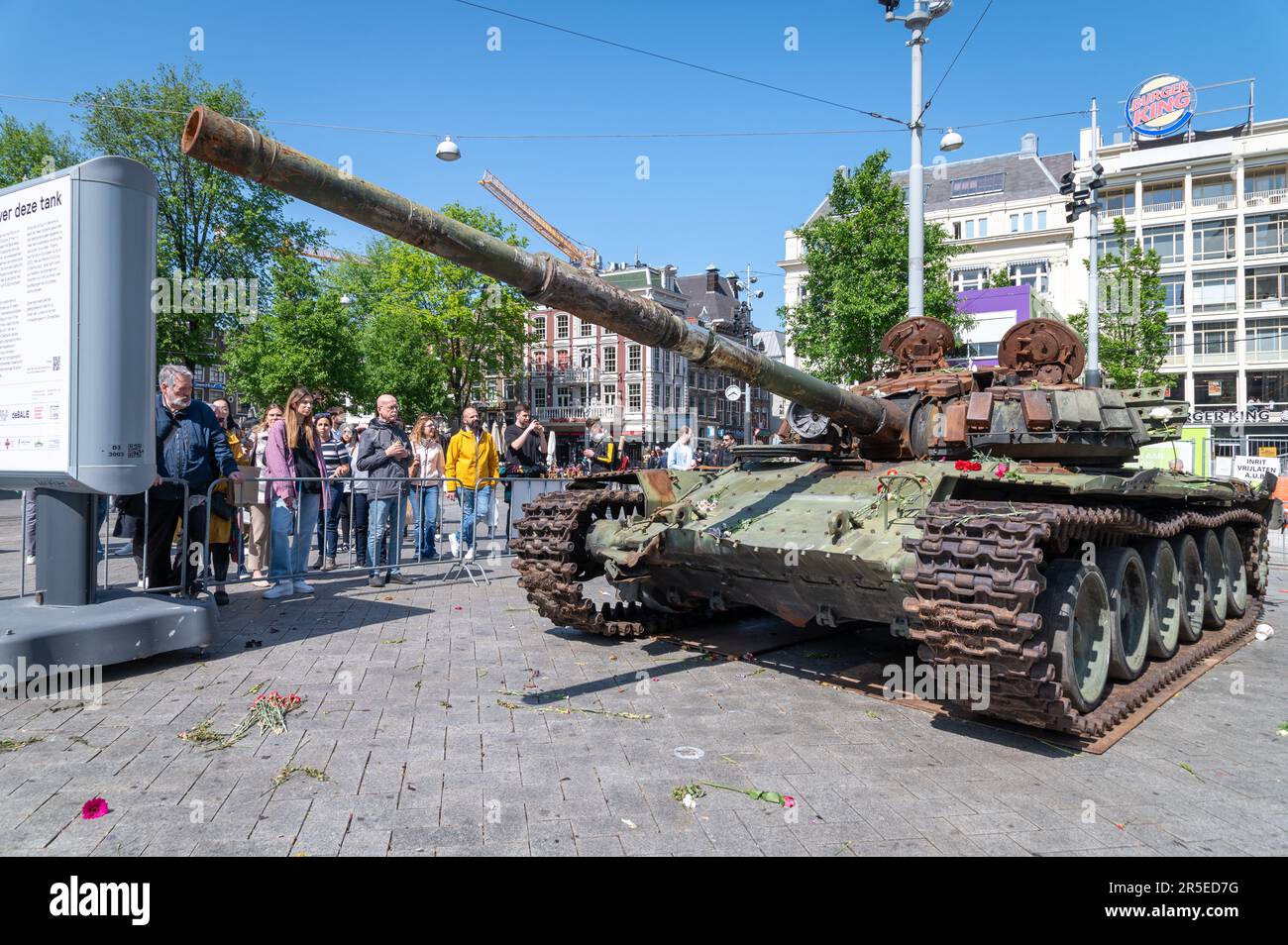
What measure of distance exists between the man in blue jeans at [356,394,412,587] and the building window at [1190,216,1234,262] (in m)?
50.9

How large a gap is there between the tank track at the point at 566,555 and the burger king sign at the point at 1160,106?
48.4 metres

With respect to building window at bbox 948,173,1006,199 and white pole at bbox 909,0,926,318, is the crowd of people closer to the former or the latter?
white pole at bbox 909,0,926,318

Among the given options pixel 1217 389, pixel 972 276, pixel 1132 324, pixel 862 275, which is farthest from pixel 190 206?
pixel 1217 389

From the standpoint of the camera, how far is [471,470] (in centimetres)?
1145

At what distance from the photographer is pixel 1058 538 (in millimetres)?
4875

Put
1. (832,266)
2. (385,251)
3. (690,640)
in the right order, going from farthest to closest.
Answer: (385,251)
(832,266)
(690,640)

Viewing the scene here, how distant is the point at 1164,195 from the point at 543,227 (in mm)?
40717

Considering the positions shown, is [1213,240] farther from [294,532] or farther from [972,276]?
[294,532]

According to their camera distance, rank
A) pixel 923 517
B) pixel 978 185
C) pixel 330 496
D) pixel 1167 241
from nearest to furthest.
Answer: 1. pixel 923 517
2. pixel 330 496
3. pixel 1167 241
4. pixel 978 185

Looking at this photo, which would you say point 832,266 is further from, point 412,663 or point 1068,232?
point 1068,232

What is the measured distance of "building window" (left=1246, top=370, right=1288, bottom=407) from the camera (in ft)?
149

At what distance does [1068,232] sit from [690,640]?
1989 inches

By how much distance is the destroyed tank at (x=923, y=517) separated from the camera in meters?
4.46
